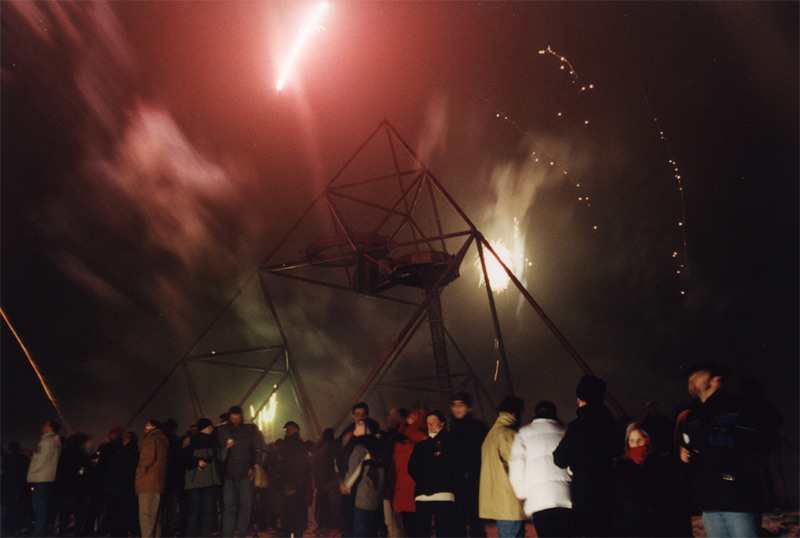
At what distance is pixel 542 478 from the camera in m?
4.89

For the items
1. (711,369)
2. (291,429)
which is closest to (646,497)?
(711,369)

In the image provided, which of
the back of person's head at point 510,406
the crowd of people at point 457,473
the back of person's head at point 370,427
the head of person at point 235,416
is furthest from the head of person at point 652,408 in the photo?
the head of person at point 235,416

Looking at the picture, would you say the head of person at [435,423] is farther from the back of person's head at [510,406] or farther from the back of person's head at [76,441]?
the back of person's head at [76,441]

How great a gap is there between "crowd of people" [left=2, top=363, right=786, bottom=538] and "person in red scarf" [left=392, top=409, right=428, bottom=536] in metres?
0.02

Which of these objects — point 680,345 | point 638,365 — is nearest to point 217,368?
point 638,365

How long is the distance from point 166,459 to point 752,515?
7138 mm

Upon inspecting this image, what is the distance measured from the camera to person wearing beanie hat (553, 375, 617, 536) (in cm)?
462

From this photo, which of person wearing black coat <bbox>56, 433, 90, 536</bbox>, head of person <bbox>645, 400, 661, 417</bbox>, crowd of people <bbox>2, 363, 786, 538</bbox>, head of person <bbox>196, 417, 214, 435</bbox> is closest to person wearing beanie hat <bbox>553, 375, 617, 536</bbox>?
crowd of people <bbox>2, 363, 786, 538</bbox>

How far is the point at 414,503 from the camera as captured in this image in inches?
245

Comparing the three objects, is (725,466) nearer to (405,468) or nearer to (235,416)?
(405,468)

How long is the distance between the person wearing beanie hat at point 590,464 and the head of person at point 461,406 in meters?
1.51

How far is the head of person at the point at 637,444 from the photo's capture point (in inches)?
203

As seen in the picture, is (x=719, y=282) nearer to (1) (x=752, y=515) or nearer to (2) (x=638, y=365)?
(2) (x=638, y=365)

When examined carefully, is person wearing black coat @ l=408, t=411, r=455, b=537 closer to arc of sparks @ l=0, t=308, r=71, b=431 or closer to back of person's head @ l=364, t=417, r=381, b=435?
back of person's head @ l=364, t=417, r=381, b=435
